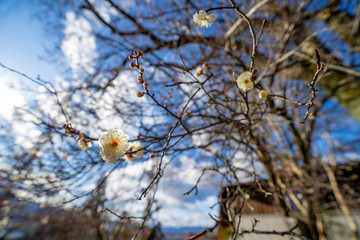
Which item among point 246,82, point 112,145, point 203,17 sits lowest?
point 112,145

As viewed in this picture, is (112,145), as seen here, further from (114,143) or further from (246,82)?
(246,82)

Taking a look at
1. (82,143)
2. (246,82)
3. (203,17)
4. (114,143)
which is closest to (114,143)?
(114,143)

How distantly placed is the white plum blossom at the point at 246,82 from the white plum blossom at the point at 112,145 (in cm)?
103

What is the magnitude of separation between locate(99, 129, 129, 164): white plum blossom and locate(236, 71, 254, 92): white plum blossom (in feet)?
3.39

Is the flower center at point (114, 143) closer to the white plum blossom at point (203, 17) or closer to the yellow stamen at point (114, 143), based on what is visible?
the yellow stamen at point (114, 143)

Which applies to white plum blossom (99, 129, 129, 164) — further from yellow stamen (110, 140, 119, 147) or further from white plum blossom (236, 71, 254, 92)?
white plum blossom (236, 71, 254, 92)

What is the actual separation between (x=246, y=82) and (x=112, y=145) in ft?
3.92

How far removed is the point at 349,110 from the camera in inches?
218

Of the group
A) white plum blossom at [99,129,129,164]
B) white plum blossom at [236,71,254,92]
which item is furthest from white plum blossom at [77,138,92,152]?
white plum blossom at [236,71,254,92]

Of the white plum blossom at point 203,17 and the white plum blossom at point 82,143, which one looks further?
the white plum blossom at point 82,143

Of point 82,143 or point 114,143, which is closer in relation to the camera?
point 114,143

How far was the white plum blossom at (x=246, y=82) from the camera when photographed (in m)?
1.31

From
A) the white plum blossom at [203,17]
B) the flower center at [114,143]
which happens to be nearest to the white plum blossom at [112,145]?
the flower center at [114,143]

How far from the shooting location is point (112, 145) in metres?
1.34
